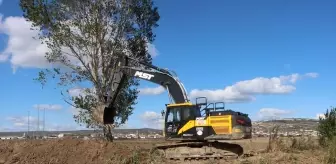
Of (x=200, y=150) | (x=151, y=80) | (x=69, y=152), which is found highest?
(x=151, y=80)

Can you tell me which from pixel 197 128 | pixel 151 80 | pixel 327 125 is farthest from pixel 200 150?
pixel 327 125

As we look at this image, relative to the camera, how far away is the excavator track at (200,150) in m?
22.3

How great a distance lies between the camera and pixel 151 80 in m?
24.1

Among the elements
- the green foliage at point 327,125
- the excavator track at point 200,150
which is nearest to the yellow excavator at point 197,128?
the excavator track at point 200,150

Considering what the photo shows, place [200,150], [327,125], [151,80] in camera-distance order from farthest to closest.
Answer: [327,125] < [151,80] < [200,150]

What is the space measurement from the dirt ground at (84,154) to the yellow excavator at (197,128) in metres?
1.41

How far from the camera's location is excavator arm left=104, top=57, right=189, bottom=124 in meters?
23.1

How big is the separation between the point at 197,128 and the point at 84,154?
5407 mm

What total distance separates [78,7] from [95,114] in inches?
472

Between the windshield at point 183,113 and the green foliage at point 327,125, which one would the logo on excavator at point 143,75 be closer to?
the windshield at point 183,113

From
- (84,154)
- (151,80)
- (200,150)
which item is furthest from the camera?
(151,80)

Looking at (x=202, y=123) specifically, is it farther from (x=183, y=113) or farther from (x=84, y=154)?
(x=84, y=154)

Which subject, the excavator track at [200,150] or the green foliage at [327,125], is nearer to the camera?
the excavator track at [200,150]

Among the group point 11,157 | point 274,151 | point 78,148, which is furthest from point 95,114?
Answer: point 274,151
